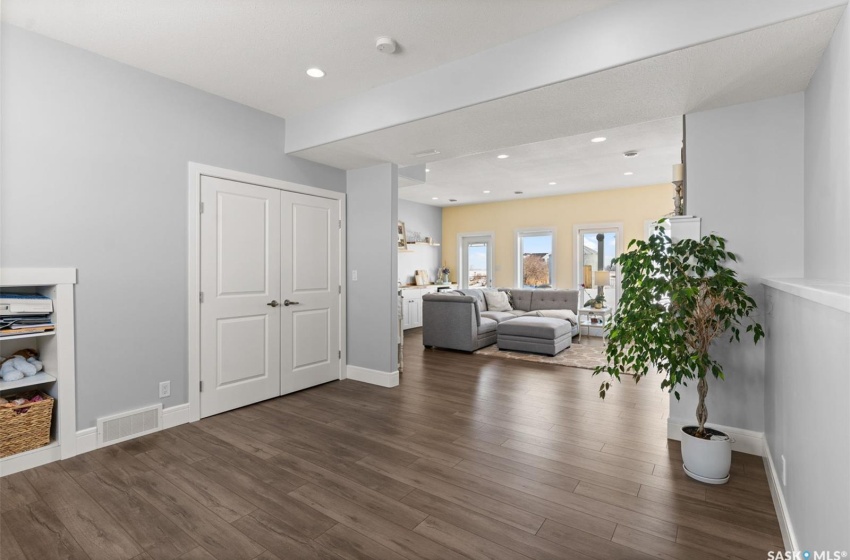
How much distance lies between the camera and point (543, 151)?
512 centimetres

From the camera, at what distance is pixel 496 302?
25.2 feet

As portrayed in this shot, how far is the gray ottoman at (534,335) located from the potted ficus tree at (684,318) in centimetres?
317

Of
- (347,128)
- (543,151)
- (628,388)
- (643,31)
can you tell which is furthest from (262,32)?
(628,388)

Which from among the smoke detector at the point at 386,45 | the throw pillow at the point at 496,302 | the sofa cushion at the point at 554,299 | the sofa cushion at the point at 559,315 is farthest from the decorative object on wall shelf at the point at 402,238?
the smoke detector at the point at 386,45

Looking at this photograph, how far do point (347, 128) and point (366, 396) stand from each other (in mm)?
2478

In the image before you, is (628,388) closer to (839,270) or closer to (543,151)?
(839,270)

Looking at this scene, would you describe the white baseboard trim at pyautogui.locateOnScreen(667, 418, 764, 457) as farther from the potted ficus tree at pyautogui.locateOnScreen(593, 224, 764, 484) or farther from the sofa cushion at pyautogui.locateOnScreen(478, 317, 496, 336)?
the sofa cushion at pyautogui.locateOnScreen(478, 317, 496, 336)

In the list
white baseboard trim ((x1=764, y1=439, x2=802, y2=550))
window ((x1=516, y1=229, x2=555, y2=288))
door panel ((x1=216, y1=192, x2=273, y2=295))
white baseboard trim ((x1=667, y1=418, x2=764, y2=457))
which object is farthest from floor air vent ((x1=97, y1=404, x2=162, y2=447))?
window ((x1=516, y1=229, x2=555, y2=288))

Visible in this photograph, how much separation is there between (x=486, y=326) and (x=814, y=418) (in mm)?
4973

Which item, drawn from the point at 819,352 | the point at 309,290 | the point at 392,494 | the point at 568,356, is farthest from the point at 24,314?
the point at 568,356

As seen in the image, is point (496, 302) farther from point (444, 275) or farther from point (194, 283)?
point (194, 283)

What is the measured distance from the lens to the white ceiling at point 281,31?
230 cm

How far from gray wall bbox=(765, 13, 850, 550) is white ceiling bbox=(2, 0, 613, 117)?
1294 millimetres

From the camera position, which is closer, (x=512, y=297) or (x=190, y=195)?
(x=190, y=195)
